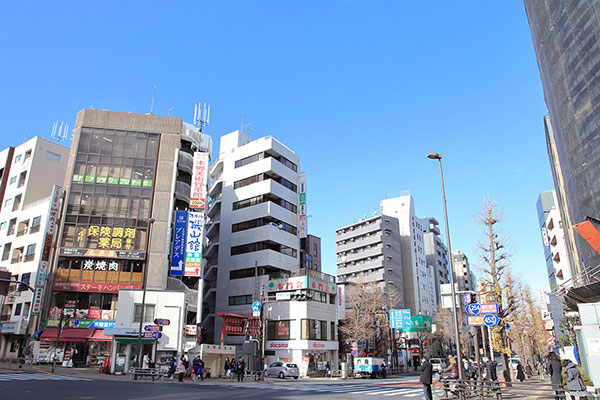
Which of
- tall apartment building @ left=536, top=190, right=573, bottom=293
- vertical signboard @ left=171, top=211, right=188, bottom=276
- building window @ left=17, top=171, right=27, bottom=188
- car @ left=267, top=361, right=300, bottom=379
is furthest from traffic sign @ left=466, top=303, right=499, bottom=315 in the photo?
building window @ left=17, top=171, right=27, bottom=188

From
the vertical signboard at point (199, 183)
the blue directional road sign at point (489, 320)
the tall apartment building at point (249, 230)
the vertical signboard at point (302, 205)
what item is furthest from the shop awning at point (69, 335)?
the blue directional road sign at point (489, 320)

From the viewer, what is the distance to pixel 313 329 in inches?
1802

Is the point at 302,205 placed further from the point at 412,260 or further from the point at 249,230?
the point at 412,260

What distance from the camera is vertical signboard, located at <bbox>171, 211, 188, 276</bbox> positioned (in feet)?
134

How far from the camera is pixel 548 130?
186 feet

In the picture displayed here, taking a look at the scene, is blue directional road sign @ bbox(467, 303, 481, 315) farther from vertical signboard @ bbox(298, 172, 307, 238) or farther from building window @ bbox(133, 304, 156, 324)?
vertical signboard @ bbox(298, 172, 307, 238)

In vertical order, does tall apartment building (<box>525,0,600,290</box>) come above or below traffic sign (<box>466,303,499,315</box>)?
above

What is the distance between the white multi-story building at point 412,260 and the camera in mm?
87250

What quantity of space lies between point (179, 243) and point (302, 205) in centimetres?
2092

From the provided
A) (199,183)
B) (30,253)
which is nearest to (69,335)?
(30,253)

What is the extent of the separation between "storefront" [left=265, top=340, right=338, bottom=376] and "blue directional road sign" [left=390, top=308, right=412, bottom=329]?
7.75 meters

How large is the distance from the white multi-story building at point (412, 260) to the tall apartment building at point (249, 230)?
40295 mm

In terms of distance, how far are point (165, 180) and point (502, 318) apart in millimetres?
33331

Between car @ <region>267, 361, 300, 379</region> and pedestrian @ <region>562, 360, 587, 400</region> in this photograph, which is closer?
pedestrian @ <region>562, 360, 587, 400</region>
